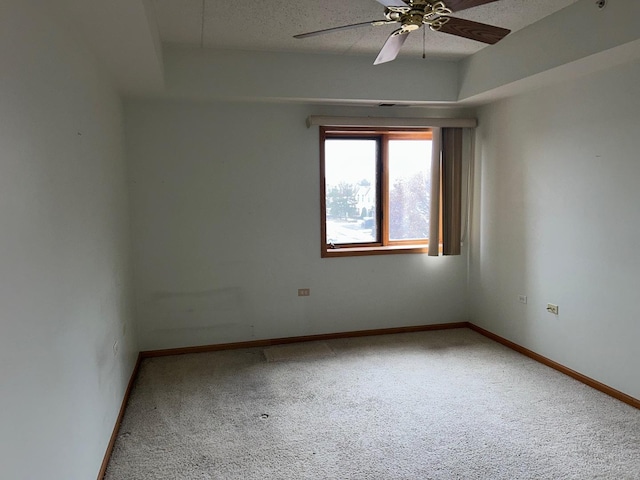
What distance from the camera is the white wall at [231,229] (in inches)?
157

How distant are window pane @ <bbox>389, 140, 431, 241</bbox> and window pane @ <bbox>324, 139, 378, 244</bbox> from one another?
0.66ft

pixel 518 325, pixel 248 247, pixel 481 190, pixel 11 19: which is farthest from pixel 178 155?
pixel 518 325

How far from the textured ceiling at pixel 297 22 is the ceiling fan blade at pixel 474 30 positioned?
506 millimetres

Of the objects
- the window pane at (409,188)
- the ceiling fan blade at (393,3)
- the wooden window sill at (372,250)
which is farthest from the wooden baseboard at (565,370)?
the ceiling fan blade at (393,3)

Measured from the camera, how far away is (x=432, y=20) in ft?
7.69

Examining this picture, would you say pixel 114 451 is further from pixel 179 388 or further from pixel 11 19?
pixel 11 19

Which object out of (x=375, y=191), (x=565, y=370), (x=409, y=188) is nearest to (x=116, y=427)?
(x=375, y=191)

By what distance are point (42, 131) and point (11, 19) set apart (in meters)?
0.40

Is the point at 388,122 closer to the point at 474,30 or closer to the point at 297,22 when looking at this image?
the point at 297,22

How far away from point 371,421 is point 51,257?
6.83 ft

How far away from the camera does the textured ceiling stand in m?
2.85

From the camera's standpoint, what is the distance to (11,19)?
4.50 feet

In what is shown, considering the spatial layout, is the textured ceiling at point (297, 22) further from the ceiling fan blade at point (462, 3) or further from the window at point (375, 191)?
the window at point (375, 191)

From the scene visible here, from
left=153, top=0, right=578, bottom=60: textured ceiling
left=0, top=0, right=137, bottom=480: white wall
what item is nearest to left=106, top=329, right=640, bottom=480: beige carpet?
left=0, top=0, right=137, bottom=480: white wall
